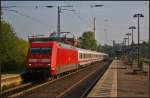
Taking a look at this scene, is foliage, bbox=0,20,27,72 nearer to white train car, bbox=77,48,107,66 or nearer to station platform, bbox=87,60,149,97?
white train car, bbox=77,48,107,66

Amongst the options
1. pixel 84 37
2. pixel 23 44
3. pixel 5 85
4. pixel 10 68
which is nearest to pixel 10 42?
pixel 10 68

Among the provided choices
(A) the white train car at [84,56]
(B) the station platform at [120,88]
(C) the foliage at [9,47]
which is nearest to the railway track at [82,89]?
(B) the station platform at [120,88]

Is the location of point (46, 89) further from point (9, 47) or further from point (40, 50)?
point (9, 47)

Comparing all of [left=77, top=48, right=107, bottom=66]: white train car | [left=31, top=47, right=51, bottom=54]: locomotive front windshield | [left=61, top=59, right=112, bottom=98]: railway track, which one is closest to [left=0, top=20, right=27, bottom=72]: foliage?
[left=77, top=48, right=107, bottom=66]: white train car

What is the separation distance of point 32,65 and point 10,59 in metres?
19.7

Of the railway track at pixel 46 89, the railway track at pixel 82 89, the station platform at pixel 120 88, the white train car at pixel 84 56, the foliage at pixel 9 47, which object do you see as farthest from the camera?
the white train car at pixel 84 56

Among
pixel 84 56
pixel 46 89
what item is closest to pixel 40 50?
pixel 46 89

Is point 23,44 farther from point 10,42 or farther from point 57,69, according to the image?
point 57,69

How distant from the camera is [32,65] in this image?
97.3 ft

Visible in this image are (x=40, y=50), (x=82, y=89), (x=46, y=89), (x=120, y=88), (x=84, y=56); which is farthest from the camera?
(x=84, y=56)

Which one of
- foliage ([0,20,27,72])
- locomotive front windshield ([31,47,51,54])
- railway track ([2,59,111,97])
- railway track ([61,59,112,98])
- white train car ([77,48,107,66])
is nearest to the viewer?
railway track ([2,59,111,97])

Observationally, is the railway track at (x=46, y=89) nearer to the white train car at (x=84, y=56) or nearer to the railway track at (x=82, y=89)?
the railway track at (x=82, y=89)

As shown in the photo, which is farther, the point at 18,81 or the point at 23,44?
the point at 23,44

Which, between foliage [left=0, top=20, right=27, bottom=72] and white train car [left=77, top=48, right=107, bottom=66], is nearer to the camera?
foliage [left=0, top=20, right=27, bottom=72]
